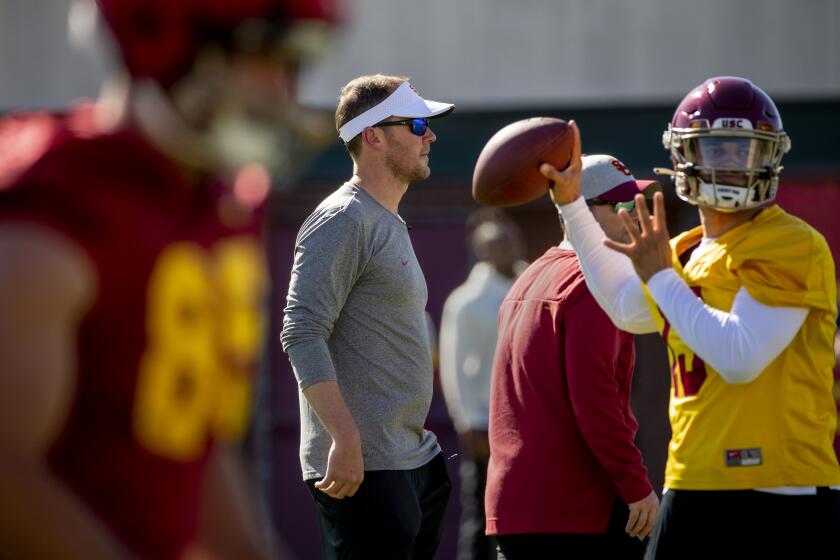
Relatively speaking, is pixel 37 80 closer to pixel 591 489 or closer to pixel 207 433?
pixel 591 489

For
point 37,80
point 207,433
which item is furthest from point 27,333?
point 37,80

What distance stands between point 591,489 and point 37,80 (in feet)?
21.6

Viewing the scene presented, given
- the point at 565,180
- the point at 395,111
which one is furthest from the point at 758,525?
the point at 395,111

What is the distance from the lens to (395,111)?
14.5 feet

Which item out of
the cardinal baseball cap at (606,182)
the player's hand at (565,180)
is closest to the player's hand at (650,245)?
the player's hand at (565,180)

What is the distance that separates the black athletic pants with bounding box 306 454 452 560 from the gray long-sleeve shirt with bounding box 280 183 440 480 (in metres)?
0.05

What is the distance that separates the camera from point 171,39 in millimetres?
2178

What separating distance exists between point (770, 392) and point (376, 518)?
4.20ft

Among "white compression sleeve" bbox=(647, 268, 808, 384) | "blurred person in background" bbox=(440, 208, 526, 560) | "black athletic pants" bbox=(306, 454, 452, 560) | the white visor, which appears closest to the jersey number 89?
"white compression sleeve" bbox=(647, 268, 808, 384)

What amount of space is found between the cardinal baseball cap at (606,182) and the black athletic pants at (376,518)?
41.8 inches

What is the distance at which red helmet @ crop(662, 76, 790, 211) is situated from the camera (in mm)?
3482

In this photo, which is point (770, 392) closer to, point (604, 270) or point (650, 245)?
point (650, 245)

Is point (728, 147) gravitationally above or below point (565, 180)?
above

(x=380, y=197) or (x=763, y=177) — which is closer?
(x=763, y=177)
